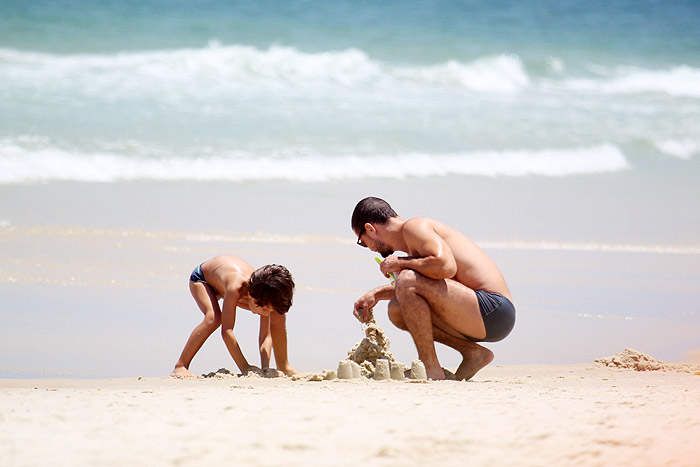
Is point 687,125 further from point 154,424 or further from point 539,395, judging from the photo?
point 154,424

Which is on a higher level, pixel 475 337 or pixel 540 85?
pixel 540 85

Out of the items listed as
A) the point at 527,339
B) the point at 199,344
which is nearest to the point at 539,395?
the point at 199,344

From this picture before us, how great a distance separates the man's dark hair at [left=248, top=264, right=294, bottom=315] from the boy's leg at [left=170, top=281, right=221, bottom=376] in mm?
452

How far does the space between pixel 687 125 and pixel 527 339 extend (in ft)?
31.6

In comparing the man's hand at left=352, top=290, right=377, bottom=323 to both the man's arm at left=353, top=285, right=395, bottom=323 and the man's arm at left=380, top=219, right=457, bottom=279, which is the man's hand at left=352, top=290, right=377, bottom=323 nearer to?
the man's arm at left=353, top=285, right=395, bottom=323

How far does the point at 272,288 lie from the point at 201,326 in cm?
66

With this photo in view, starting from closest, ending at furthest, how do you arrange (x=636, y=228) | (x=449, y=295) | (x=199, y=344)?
1. (x=449, y=295)
2. (x=199, y=344)
3. (x=636, y=228)

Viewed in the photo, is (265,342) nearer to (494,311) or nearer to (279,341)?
(279,341)

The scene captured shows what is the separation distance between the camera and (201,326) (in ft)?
17.3

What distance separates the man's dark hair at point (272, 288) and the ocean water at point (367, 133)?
4.05 ft

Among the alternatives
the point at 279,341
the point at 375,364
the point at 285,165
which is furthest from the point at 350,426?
the point at 285,165

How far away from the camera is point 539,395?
369 cm

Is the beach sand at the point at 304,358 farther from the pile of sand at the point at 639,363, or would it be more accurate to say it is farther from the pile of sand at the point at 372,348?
the pile of sand at the point at 372,348

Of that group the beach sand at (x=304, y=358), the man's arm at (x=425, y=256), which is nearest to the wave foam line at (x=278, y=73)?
the beach sand at (x=304, y=358)
